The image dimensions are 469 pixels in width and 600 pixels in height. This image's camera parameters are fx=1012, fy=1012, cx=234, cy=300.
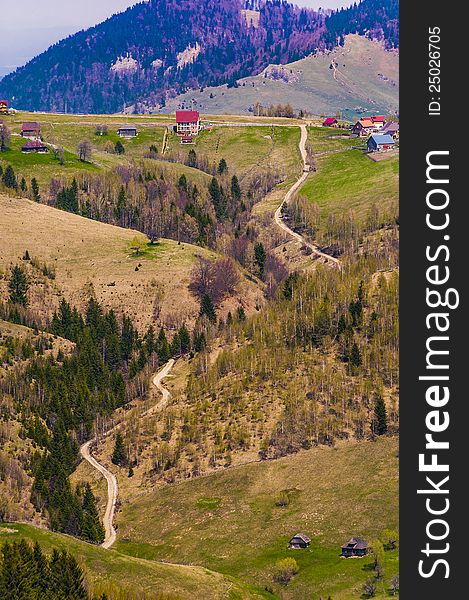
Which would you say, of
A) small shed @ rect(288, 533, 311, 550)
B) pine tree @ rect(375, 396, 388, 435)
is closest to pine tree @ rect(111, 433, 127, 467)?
pine tree @ rect(375, 396, 388, 435)

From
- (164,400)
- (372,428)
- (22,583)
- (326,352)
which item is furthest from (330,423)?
(22,583)

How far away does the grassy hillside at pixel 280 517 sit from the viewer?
12036 cm

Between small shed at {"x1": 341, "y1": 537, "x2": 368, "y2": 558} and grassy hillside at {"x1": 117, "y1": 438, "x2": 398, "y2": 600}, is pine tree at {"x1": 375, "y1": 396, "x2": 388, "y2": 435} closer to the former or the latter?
grassy hillside at {"x1": 117, "y1": 438, "x2": 398, "y2": 600}

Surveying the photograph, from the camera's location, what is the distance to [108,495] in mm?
159625

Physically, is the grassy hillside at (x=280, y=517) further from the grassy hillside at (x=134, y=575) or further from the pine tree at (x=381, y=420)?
the grassy hillside at (x=134, y=575)

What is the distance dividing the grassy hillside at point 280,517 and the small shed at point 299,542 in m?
1.23

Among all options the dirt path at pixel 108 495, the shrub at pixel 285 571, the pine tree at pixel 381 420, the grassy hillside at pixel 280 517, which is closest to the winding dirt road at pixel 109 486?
the dirt path at pixel 108 495

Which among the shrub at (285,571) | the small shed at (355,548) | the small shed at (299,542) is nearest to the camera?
the shrub at (285,571)

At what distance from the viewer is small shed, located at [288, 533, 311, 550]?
128 m

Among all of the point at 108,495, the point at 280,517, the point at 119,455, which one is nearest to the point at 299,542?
the point at 280,517

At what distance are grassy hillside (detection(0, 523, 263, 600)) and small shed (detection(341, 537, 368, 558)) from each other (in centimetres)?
1336

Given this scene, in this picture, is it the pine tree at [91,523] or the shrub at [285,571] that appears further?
the pine tree at [91,523]

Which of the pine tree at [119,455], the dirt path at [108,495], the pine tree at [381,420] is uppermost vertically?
the pine tree at [381,420]

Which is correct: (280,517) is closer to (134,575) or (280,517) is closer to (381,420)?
(381,420)
